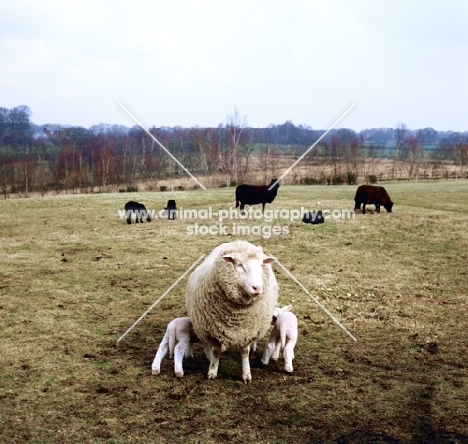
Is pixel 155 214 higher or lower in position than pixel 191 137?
lower

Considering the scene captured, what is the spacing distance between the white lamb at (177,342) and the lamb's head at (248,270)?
1.32m

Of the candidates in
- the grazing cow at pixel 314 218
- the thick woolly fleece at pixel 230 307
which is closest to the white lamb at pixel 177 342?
the thick woolly fleece at pixel 230 307

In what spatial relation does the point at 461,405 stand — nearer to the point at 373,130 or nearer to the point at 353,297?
the point at 353,297

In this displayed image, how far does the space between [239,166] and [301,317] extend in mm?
23300

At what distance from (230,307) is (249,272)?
65 cm

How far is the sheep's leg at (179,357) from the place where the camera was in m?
6.23

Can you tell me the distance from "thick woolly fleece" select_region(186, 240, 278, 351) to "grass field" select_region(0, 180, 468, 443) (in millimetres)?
577

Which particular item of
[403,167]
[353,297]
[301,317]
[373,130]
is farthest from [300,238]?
[373,130]

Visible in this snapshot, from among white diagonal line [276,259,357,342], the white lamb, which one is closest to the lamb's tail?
the white lamb

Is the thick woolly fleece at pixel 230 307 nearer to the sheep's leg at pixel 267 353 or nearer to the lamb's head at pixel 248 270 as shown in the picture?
the lamb's head at pixel 248 270

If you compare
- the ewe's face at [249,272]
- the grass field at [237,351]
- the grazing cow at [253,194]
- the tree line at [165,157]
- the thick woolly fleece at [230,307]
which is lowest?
the grass field at [237,351]

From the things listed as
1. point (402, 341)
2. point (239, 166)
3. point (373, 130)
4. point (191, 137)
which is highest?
point (373, 130)

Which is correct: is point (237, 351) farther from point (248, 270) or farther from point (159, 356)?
point (248, 270)

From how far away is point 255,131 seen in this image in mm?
30344
